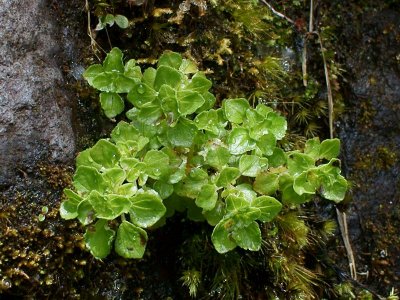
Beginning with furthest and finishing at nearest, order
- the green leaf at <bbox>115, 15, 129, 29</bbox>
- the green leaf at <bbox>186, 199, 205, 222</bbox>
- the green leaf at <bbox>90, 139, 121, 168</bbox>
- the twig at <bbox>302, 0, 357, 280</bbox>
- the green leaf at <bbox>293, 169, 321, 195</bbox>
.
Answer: the twig at <bbox>302, 0, 357, 280</bbox>
the green leaf at <bbox>115, 15, 129, 29</bbox>
the green leaf at <bbox>186, 199, 205, 222</bbox>
the green leaf at <bbox>293, 169, 321, 195</bbox>
the green leaf at <bbox>90, 139, 121, 168</bbox>

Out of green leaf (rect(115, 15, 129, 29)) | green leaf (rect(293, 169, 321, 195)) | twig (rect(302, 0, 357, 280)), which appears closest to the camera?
green leaf (rect(293, 169, 321, 195))

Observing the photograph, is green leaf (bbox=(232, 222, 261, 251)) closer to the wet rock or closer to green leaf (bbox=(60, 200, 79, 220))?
green leaf (bbox=(60, 200, 79, 220))

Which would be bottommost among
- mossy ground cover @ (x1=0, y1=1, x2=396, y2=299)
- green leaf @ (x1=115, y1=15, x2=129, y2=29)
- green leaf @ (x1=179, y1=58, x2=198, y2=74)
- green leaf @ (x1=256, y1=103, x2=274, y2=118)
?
mossy ground cover @ (x1=0, y1=1, x2=396, y2=299)

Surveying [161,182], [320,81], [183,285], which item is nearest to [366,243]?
[320,81]

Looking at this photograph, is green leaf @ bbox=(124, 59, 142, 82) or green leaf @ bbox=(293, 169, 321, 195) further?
green leaf @ bbox=(124, 59, 142, 82)

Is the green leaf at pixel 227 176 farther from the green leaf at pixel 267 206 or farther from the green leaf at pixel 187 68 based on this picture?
the green leaf at pixel 187 68

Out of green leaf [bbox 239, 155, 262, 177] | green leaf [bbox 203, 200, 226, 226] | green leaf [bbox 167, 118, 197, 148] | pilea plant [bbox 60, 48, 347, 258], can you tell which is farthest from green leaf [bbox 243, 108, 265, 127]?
green leaf [bbox 203, 200, 226, 226]

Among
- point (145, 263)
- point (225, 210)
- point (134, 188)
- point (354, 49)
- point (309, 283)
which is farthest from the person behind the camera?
point (354, 49)

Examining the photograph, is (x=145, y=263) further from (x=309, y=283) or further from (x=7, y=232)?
(x=309, y=283)
